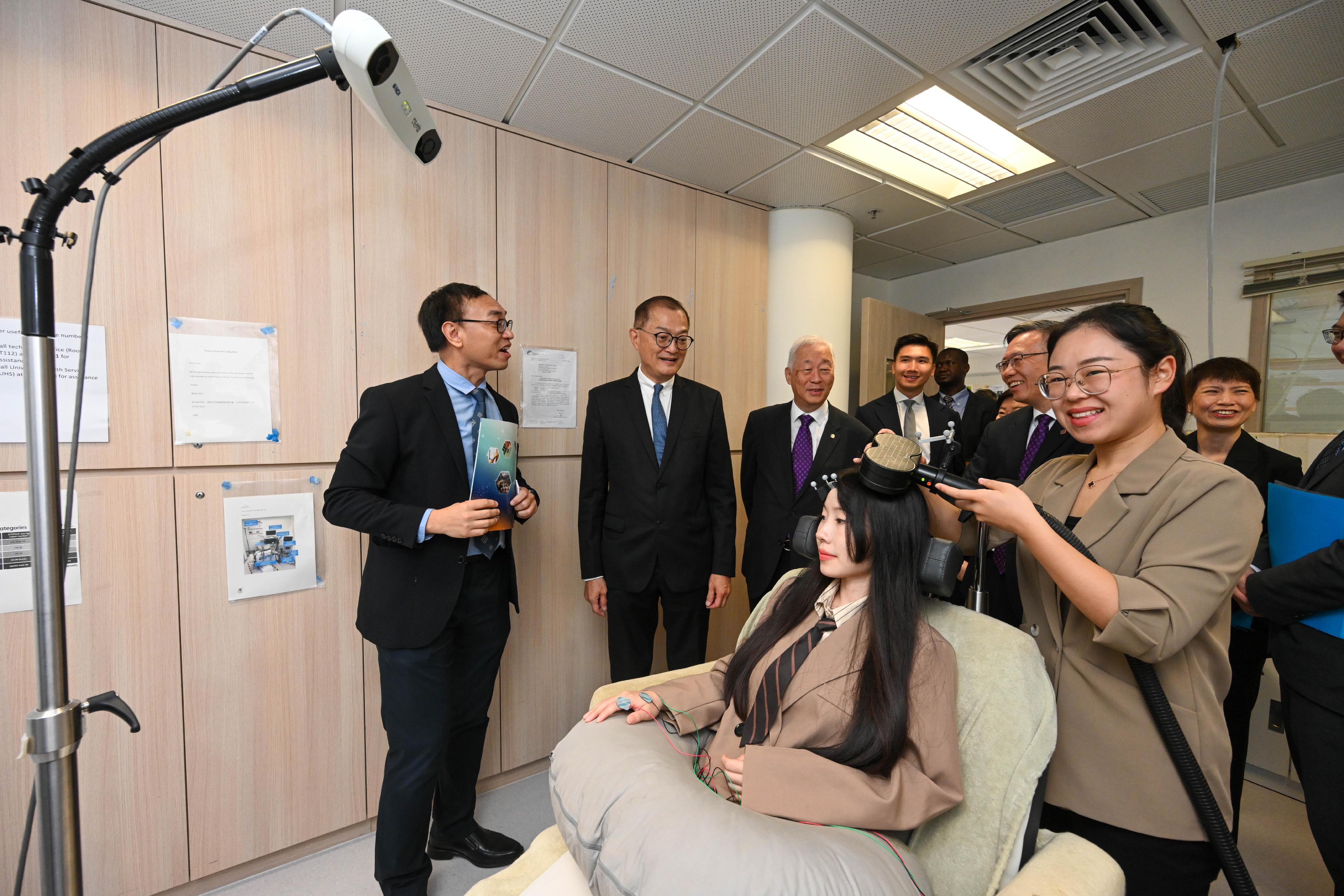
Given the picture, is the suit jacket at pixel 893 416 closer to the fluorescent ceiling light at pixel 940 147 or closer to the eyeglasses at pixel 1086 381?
the fluorescent ceiling light at pixel 940 147

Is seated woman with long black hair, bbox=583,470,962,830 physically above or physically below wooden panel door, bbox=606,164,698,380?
below

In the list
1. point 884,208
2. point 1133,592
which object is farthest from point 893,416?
point 1133,592

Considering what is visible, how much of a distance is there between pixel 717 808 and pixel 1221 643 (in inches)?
42.1

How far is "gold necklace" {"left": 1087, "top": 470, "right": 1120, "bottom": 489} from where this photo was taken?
4.00 ft

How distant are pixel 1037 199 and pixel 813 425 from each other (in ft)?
6.99

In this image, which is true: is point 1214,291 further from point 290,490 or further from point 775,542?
point 290,490

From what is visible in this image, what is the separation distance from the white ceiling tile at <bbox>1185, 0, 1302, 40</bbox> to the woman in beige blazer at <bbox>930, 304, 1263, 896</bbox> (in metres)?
1.46

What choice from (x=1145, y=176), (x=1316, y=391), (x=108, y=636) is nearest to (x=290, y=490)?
(x=108, y=636)

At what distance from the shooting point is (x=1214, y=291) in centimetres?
328

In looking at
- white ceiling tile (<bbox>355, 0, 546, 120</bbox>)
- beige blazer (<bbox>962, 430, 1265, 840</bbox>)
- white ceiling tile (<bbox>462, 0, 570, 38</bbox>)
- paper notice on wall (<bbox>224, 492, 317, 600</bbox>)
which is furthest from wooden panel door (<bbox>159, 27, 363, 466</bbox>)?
beige blazer (<bbox>962, 430, 1265, 840</bbox>)

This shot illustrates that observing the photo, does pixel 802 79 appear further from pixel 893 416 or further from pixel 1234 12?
pixel 893 416

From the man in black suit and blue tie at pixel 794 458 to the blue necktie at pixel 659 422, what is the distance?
47 centimetres

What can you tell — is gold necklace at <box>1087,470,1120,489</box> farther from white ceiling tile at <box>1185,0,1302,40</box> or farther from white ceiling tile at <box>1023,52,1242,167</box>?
white ceiling tile at <box>1023,52,1242,167</box>

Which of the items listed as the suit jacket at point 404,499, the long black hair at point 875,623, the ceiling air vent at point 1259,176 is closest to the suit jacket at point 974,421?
the ceiling air vent at point 1259,176
